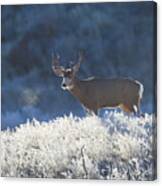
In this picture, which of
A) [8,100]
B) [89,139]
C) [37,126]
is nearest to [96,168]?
[89,139]

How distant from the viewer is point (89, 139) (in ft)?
8.04

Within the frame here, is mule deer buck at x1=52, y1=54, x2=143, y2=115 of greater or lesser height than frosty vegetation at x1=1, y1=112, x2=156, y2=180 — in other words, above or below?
above

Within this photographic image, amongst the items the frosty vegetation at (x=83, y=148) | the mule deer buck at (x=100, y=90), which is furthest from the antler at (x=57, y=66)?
the frosty vegetation at (x=83, y=148)

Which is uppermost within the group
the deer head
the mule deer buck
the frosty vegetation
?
the deer head

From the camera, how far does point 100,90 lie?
2.46 meters

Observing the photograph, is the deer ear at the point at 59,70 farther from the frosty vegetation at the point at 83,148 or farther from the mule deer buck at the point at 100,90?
the frosty vegetation at the point at 83,148

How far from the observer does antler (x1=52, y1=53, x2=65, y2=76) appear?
2.49 meters

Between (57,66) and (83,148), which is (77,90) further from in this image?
(83,148)

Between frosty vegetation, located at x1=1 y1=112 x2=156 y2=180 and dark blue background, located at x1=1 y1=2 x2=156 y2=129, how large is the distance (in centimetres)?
5

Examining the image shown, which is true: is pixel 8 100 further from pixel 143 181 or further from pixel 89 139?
pixel 143 181

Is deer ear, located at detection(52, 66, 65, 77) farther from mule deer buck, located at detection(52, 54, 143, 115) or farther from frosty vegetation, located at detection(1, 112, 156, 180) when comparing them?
frosty vegetation, located at detection(1, 112, 156, 180)

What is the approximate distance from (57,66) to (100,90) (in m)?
0.19

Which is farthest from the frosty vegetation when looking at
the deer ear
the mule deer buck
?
the deer ear

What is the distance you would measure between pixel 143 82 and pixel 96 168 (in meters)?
0.37
